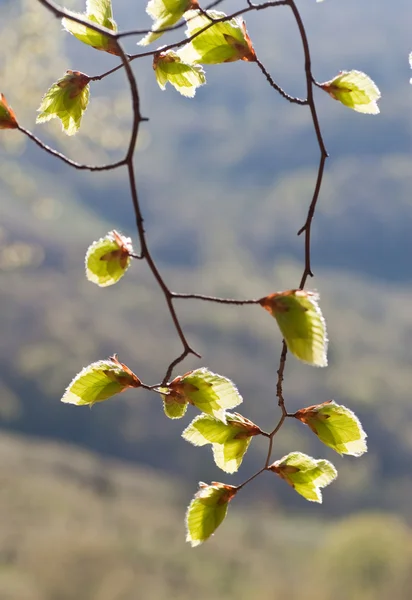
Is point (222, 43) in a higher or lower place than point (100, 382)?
higher

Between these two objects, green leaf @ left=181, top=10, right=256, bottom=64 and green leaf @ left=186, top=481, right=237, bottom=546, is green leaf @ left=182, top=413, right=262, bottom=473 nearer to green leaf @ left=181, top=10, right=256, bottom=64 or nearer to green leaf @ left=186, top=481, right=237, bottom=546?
green leaf @ left=186, top=481, right=237, bottom=546

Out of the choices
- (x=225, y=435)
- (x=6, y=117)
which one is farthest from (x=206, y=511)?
(x=6, y=117)

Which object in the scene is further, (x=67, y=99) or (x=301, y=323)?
(x=67, y=99)

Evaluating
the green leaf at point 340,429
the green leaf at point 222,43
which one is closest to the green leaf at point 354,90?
the green leaf at point 222,43

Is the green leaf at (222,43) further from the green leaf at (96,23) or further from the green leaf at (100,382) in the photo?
the green leaf at (100,382)

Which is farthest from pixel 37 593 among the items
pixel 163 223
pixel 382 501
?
Result: pixel 163 223

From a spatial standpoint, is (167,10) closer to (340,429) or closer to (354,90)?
(354,90)
